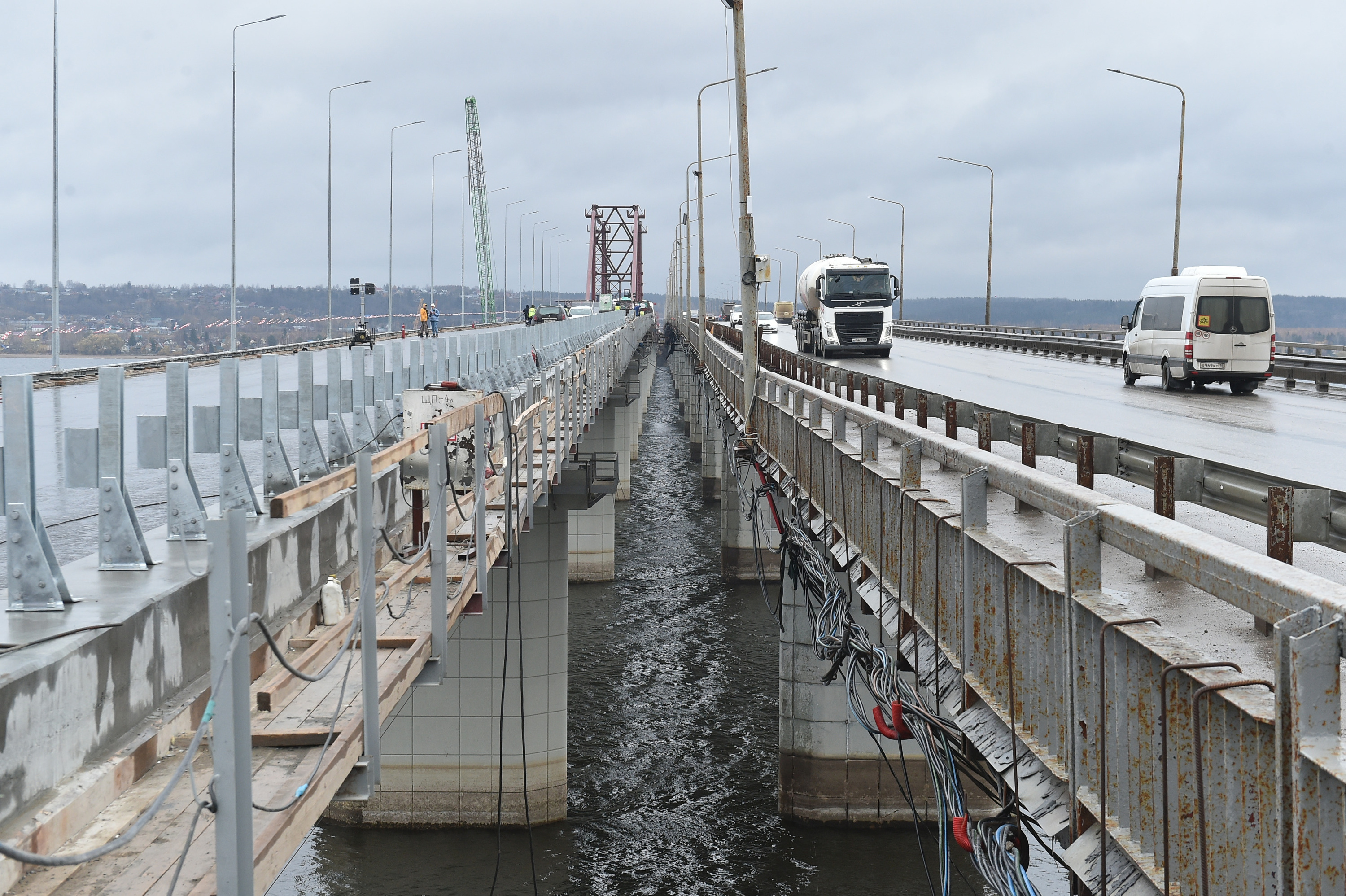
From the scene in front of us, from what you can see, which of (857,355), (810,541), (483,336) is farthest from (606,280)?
(810,541)

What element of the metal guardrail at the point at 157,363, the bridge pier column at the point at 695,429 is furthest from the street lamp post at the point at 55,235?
the bridge pier column at the point at 695,429

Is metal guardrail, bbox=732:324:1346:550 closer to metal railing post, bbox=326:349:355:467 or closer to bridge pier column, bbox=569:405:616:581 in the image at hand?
metal railing post, bbox=326:349:355:467

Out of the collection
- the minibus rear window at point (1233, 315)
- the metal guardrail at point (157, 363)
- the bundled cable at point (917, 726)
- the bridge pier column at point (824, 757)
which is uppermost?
Answer: the minibus rear window at point (1233, 315)

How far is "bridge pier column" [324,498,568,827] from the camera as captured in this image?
74.2ft

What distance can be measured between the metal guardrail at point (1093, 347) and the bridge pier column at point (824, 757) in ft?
44.8

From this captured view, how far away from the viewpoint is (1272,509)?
523 cm

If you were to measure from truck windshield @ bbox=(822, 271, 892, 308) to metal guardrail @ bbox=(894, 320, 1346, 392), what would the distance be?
7.86 metres

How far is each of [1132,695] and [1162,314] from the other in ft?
85.7

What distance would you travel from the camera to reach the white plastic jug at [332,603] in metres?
7.82

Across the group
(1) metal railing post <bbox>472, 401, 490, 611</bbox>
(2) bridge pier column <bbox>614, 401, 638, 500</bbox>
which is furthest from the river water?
(2) bridge pier column <bbox>614, 401, 638, 500</bbox>

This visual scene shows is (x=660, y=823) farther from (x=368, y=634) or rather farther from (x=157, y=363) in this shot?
(x=368, y=634)

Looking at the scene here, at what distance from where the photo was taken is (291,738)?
18.7 ft

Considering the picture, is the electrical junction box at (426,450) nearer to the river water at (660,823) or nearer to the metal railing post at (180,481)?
the metal railing post at (180,481)

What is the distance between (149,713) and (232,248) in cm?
3773
